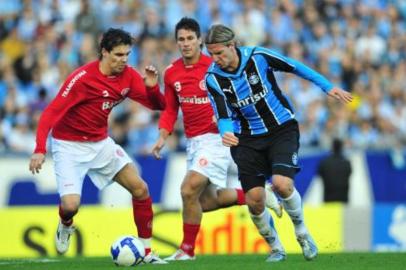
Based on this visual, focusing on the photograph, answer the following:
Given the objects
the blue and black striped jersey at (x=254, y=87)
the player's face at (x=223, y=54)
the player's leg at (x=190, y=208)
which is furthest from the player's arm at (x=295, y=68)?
the player's leg at (x=190, y=208)

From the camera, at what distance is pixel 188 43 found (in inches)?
522

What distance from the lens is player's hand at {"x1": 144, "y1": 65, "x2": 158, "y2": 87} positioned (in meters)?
13.0

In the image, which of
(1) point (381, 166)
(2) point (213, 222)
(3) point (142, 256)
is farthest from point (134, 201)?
(1) point (381, 166)

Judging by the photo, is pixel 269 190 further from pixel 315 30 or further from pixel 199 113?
pixel 315 30

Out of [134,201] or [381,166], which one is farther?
[381,166]

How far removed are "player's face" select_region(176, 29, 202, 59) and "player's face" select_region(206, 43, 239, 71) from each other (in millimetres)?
1285

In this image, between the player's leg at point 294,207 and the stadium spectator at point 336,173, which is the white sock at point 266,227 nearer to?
the player's leg at point 294,207

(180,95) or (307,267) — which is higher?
(180,95)

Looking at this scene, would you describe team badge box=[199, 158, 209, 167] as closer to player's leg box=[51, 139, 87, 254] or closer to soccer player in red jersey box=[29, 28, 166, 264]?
soccer player in red jersey box=[29, 28, 166, 264]

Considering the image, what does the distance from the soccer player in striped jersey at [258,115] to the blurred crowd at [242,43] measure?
8438mm

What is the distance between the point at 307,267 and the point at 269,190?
2.32m

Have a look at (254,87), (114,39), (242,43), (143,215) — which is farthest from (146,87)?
(242,43)

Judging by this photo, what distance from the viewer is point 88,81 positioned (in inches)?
504

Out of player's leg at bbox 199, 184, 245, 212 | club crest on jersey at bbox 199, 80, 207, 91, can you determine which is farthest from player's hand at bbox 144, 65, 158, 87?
player's leg at bbox 199, 184, 245, 212
